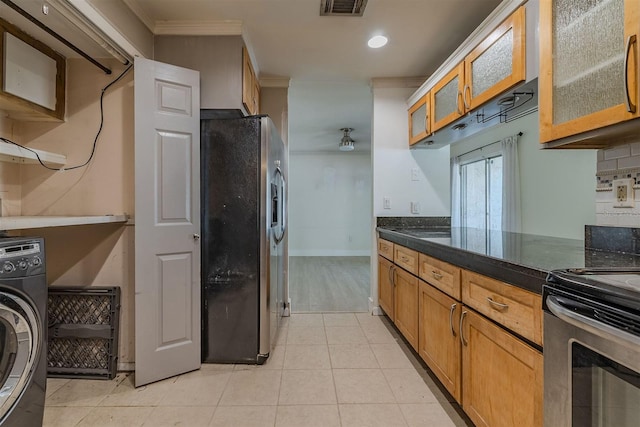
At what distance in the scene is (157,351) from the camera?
1.88 metres

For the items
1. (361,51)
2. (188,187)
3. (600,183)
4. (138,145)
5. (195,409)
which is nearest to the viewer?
(600,183)

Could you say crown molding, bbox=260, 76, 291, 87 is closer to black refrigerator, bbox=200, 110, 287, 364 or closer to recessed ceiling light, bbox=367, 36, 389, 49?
recessed ceiling light, bbox=367, 36, 389, 49

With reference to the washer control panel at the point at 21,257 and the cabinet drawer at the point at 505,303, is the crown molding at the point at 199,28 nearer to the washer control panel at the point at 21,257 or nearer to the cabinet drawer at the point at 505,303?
the washer control panel at the point at 21,257

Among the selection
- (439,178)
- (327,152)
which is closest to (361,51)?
(439,178)

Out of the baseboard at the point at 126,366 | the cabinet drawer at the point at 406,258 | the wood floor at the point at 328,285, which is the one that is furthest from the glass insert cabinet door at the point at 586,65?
the baseboard at the point at 126,366

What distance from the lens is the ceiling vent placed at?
1.93 m

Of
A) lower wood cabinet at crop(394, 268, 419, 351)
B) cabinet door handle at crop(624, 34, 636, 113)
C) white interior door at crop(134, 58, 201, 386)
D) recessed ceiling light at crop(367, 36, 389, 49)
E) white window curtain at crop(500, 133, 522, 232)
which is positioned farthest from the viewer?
white window curtain at crop(500, 133, 522, 232)

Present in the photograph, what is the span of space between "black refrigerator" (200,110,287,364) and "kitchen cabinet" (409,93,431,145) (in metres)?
1.36

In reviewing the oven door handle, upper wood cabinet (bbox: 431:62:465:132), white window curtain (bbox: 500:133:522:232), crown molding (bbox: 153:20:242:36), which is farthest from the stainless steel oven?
white window curtain (bbox: 500:133:522:232)

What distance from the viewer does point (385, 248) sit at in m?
2.77

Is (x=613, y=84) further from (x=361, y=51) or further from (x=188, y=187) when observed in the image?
(x=188, y=187)

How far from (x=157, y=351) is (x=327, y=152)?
224 inches

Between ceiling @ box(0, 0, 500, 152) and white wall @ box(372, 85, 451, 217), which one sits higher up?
ceiling @ box(0, 0, 500, 152)

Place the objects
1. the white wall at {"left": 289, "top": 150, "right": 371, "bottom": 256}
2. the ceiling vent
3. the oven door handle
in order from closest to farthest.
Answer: the oven door handle < the ceiling vent < the white wall at {"left": 289, "top": 150, "right": 371, "bottom": 256}
